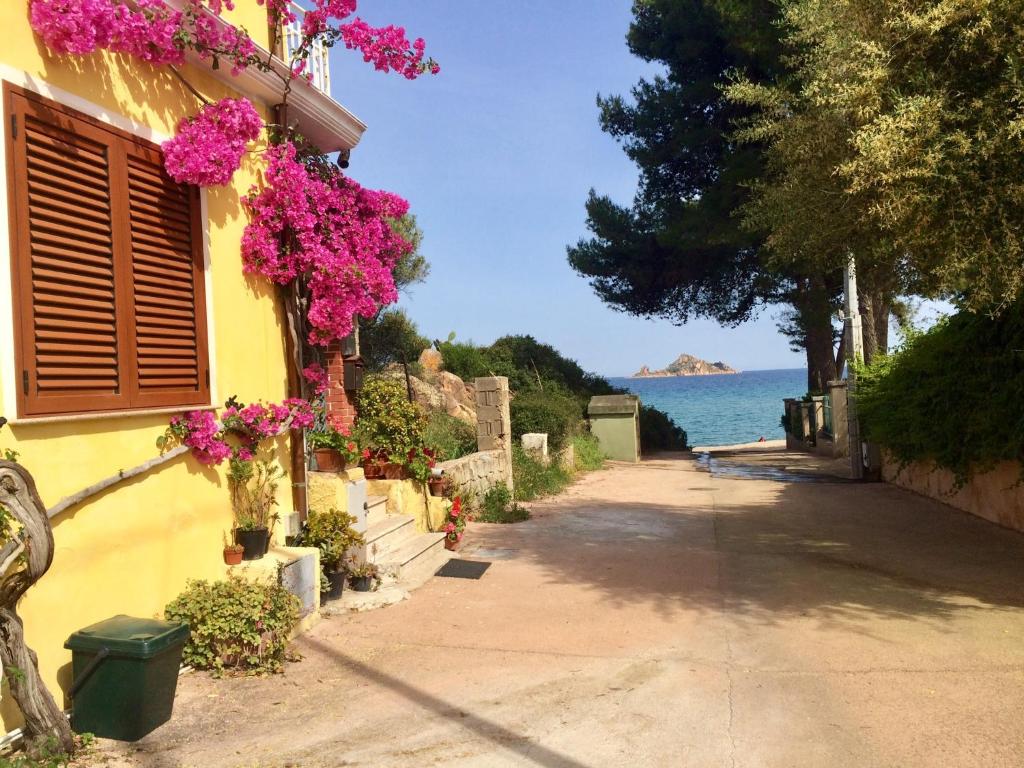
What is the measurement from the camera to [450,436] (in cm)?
1327

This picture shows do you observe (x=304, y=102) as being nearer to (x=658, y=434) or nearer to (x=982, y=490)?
(x=982, y=490)

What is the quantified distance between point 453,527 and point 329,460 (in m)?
2.12

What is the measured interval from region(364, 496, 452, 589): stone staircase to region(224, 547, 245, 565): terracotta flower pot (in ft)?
5.46

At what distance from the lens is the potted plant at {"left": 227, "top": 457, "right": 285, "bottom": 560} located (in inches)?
223

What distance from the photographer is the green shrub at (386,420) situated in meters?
8.55

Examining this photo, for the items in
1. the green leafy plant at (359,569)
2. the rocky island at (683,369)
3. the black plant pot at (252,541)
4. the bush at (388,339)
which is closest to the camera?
the black plant pot at (252,541)

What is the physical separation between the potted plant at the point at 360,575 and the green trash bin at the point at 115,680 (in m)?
2.70

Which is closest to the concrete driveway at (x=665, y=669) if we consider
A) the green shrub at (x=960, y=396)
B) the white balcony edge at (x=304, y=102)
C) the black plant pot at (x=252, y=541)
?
the black plant pot at (x=252, y=541)

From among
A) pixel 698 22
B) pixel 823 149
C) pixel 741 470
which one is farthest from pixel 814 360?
pixel 823 149

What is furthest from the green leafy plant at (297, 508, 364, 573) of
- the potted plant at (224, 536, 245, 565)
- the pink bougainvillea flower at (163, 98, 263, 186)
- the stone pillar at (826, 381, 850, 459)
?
the stone pillar at (826, 381, 850, 459)

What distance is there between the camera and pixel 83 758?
150 inches

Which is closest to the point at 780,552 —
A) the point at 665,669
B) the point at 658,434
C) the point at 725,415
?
the point at 665,669

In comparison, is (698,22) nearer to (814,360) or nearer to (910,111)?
(814,360)

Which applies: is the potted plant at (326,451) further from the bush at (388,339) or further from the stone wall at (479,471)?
the bush at (388,339)
